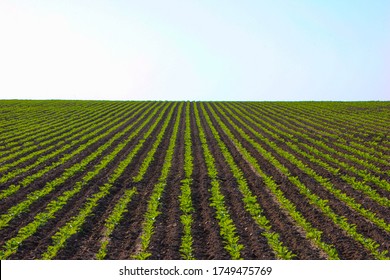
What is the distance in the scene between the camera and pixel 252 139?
28.0m

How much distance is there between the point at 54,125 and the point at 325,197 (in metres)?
27.3

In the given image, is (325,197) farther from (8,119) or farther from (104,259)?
(8,119)

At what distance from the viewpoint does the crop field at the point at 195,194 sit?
10477mm

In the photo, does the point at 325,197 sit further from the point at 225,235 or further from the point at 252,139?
the point at 252,139

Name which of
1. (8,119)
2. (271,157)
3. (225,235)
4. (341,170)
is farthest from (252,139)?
(8,119)

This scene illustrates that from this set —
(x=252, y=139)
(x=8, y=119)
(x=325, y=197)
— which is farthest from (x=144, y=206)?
(x=8, y=119)

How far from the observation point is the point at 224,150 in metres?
23.8

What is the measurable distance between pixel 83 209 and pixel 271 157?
11237mm

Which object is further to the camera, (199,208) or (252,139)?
(252,139)

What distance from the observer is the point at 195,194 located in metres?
15.1

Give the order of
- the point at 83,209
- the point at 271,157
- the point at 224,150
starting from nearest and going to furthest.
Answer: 1. the point at 83,209
2. the point at 271,157
3. the point at 224,150

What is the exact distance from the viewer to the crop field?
10477mm

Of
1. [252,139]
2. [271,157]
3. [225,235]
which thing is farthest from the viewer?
[252,139]
